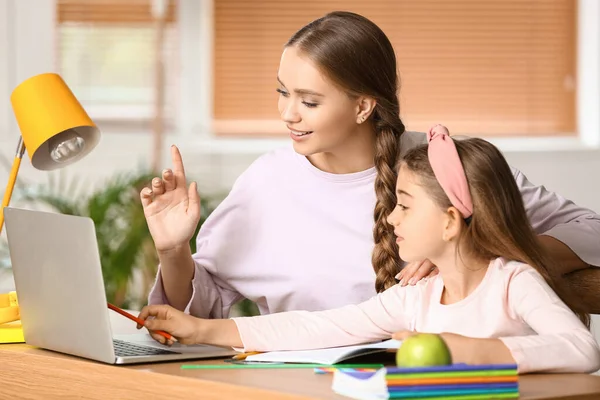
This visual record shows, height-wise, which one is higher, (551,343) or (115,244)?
(551,343)

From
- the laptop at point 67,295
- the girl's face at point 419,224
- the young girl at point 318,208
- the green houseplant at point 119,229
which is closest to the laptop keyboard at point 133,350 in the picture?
the laptop at point 67,295

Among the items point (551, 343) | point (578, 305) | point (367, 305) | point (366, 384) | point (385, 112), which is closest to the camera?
point (366, 384)

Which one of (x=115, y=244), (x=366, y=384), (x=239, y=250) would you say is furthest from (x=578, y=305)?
(x=115, y=244)

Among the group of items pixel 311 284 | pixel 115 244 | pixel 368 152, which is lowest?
pixel 115 244

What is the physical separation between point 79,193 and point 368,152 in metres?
2.53

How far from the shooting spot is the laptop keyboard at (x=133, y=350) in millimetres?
1512

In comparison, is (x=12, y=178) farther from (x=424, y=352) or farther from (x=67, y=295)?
(x=424, y=352)

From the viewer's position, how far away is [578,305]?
154 cm

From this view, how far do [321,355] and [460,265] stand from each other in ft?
0.81

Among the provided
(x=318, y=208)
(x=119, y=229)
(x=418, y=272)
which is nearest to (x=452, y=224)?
(x=418, y=272)

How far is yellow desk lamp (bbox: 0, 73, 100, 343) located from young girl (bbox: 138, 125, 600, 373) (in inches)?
13.1

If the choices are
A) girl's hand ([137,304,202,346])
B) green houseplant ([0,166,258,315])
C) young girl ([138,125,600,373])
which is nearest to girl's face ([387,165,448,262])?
young girl ([138,125,600,373])

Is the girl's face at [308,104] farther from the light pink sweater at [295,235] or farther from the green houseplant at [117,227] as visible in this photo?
the green houseplant at [117,227]

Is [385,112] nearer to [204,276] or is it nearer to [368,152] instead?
[368,152]
